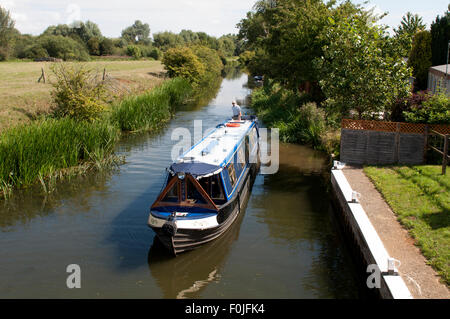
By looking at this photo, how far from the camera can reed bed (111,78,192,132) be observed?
962 inches

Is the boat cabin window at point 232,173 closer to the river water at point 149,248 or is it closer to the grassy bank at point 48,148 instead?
the river water at point 149,248

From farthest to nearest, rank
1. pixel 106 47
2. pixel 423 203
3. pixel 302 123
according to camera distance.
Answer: pixel 106 47, pixel 302 123, pixel 423 203

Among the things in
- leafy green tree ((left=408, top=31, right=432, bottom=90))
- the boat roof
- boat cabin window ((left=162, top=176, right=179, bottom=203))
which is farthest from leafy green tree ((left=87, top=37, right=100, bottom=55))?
boat cabin window ((left=162, top=176, right=179, bottom=203))

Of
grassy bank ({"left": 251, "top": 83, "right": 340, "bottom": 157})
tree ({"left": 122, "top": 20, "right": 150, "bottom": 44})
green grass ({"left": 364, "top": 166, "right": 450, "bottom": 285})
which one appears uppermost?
tree ({"left": 122, "top": 20, "right": 150, "bottom": 44})

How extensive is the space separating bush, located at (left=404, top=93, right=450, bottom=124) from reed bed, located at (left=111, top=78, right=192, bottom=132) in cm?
1496

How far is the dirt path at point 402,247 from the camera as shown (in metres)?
7.23

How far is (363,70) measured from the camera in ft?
51.1

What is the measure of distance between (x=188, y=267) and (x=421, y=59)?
99.1ft

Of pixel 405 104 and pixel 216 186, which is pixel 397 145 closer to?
pixel 405 104

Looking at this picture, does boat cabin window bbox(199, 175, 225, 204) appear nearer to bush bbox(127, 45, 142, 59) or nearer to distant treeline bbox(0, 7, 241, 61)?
distant treeline bbox(0, 7, 241, 61)

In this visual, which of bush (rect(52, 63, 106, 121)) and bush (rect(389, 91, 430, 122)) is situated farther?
bush (rect(52, 63, 106, 121))

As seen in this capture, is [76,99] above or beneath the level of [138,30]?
beneath

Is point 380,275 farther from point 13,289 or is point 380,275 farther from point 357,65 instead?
point 357,65

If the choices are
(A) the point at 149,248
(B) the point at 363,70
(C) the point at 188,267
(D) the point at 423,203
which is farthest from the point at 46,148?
(D) the point at 423,203
